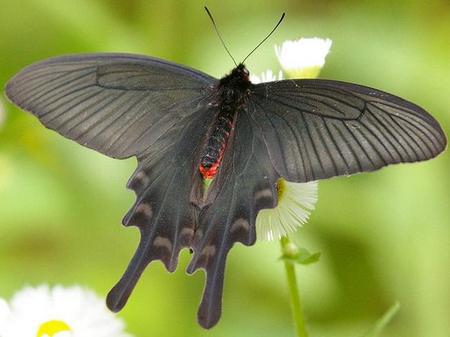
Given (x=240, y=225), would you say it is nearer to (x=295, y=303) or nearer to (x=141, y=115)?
(x=295, y=303)

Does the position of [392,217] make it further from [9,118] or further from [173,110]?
[9,118]

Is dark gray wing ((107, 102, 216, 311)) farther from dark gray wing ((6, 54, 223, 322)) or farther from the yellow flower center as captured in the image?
the yellow flower center

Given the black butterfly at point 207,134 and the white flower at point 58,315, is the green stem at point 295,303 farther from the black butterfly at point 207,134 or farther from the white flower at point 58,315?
the white flower at point 58,315

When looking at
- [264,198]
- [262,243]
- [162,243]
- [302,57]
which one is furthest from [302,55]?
[262,243]

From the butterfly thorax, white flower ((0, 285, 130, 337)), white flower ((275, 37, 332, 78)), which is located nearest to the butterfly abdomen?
the butterfly thorax

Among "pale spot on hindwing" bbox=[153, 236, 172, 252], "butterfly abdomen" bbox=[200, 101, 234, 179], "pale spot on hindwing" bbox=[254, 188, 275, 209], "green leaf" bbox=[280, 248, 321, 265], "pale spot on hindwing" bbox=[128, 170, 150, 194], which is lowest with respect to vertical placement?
"green leaf" bbox=[280, 248, 321, 265]
